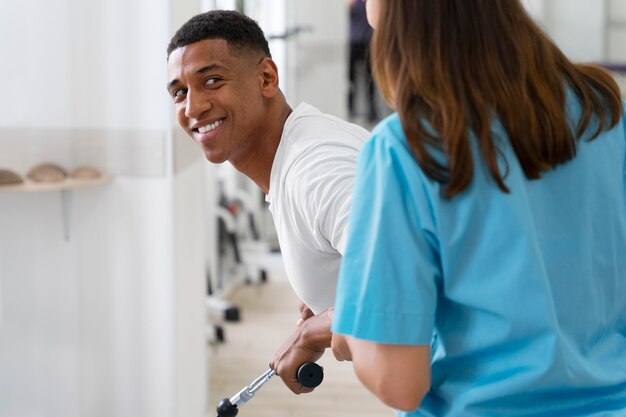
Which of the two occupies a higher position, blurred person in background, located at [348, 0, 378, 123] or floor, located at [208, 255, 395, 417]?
blurred person in background, located at [348, 0, 378, 123]

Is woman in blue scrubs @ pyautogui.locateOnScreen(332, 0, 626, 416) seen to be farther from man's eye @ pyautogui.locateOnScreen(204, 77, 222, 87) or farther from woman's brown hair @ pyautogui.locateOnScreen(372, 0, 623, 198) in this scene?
man's eye @ pyautogui.locateOnScreen(204, 77, 222, 87)

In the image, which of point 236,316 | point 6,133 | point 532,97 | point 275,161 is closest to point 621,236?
point 532,97

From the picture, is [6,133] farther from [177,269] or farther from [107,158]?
[177,269]

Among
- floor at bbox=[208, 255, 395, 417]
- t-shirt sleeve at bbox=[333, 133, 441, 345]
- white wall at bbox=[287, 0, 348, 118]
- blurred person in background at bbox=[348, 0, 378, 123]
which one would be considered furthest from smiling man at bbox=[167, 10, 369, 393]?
blurred person in background at bbox=[348, 0, 378, 123]

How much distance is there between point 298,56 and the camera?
19.1ft

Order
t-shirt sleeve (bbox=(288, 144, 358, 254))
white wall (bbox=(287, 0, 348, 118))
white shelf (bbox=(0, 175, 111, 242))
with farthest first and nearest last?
white wall (bbox=(287, 0, 348, 118)) → white shelf (bbox=(0, 175, 111, 242)) → t-shirt sleeve (bbox=(288, 144, 358, 254))

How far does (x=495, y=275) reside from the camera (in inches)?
33.8

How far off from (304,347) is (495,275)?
458 mm

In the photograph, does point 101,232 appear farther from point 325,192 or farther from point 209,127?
point 325,192

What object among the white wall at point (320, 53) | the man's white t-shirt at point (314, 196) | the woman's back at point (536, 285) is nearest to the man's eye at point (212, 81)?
the man's white t-shirt at point (314, 196)

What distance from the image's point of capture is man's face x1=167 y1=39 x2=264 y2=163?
4.52 feet

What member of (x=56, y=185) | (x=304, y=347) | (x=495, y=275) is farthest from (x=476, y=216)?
(x=56, y=185)

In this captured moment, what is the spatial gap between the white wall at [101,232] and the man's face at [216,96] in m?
0.94

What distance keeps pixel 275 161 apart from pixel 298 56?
180 inches
